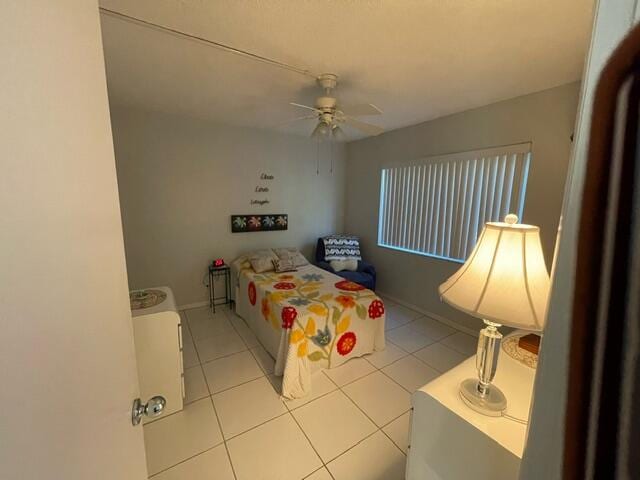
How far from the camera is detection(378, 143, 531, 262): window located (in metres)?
2.55

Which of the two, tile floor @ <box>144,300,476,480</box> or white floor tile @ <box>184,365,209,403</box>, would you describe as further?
white floor tile @ <box>184,365,209,403</box>

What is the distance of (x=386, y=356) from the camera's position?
99.0 inches

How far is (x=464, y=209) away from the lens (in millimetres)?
2936

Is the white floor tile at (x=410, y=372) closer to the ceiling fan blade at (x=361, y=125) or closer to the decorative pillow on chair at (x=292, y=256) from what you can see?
the decorative pillow on chair at (x=292, y=256)

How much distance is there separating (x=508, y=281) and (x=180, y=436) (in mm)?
2026

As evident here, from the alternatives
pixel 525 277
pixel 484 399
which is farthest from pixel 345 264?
pixel 525 277

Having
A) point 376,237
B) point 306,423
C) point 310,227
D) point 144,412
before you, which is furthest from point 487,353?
point 310,227

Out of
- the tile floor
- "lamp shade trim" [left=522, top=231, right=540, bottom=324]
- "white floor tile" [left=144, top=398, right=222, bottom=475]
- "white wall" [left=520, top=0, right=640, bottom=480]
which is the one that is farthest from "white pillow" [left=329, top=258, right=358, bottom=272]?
"white wall" [left=520, top=0, right=640, bottom=480]

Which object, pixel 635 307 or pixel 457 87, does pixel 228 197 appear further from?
pixel 635 307

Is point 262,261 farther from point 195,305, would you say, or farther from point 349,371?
point 349,371

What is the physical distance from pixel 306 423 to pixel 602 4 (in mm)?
2153

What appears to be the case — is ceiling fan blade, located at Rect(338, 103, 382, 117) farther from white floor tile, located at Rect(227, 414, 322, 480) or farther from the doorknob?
white floor tile, located at Rect(227, 414, 322, 480)

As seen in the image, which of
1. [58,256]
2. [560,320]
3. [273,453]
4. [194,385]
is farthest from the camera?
[194,385]

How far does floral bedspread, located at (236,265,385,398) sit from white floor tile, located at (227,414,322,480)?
30 centimetres
